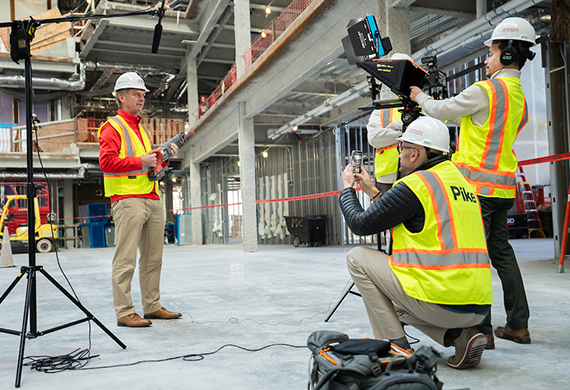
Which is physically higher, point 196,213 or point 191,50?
point 191,50

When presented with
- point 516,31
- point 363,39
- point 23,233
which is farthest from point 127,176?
point 23,233

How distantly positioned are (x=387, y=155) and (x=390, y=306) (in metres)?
1.97

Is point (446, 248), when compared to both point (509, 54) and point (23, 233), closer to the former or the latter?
point (509, 54)

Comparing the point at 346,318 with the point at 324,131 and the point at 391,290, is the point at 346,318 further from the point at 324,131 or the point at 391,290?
the point at 324,131

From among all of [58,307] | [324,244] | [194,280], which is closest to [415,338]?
[58,307]

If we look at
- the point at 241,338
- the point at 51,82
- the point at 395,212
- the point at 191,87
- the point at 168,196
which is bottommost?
the point at 241,338

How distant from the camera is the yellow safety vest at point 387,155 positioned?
4176 mm

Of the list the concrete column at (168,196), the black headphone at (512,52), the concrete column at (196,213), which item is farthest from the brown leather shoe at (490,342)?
the concrete column at (168,196)

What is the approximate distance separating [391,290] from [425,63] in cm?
190

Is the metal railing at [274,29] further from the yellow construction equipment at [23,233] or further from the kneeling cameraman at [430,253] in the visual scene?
the yellow construction equipment at [23,233]

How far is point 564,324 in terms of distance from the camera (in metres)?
3.42

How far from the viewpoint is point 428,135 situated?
2.44m

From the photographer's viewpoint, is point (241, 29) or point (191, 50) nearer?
point (241, 29)

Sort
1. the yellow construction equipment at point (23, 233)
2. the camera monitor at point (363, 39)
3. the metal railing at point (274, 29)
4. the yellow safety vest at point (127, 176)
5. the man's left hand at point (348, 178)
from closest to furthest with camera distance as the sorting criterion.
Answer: the man's left hand at point (348, 178) < the camera monitor at point (363, 39) < the yellow safety vest at point (127, 176) < the metal railing at point (274, 29) < the yellow construction equipment at point (23, 233)
